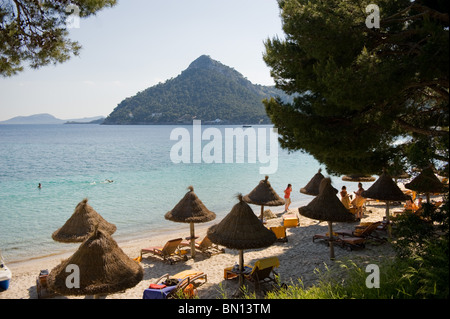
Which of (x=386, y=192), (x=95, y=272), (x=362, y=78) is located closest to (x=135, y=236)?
(x=95, y=272)

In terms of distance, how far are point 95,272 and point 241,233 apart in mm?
3314

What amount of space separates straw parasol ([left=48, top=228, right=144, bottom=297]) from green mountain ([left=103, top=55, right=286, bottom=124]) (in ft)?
365

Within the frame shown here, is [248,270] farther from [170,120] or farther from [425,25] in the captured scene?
[170,120]

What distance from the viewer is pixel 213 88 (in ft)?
467

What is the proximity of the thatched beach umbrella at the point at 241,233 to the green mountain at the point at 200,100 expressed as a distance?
109 m

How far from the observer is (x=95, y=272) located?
236 inches

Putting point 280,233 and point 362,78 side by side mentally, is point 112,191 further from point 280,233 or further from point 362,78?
point 362,78

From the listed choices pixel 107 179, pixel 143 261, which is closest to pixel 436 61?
pixel 143 261

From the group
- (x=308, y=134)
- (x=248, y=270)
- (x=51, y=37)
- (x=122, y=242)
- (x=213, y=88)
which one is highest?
(x=213, y=88)

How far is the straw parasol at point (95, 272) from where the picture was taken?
5848 millimetres

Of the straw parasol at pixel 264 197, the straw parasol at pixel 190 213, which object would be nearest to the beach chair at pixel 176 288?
the straw parasol at pixel 190 213
